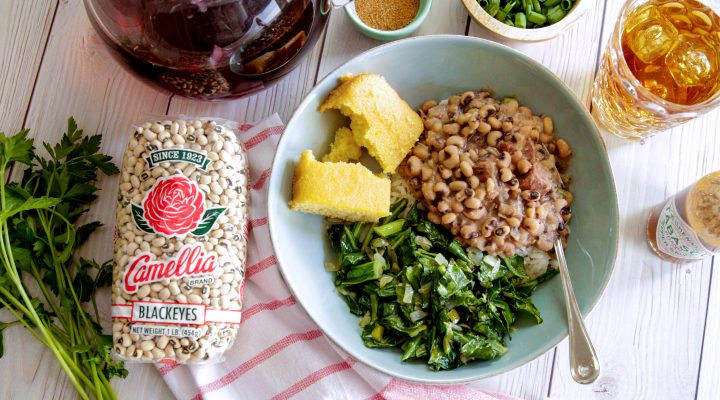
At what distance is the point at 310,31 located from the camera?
156 centimetres

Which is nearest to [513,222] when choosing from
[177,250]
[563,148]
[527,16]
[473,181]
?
[473,181]

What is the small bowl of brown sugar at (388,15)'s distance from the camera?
1.81 meters

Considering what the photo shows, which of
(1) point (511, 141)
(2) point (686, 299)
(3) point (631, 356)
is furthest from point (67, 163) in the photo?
(2) point (686, 299)

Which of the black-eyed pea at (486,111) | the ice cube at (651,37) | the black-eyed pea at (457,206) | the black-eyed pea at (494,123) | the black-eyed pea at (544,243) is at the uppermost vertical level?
the ice cube at (651,37)

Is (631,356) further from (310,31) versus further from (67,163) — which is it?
(67,163)

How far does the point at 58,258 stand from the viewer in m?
1.67

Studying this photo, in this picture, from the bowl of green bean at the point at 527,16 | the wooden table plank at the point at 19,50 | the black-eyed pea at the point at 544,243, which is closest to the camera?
the black-eyed pea at the point at 544,243

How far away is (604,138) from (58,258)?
1582 millimetres

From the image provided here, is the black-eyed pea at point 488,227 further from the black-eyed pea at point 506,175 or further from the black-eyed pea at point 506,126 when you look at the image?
the black-eyed pea at point 506,126

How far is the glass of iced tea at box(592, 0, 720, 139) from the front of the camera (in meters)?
1.67

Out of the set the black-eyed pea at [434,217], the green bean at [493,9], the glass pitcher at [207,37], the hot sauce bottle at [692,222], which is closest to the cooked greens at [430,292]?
the black-eyed pea at [434,217]

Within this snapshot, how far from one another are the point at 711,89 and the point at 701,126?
0.27 meters

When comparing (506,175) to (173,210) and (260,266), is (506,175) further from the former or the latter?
(173,210)

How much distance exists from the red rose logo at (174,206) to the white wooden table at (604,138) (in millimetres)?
320
